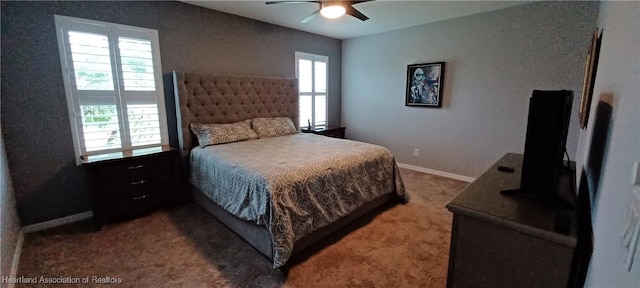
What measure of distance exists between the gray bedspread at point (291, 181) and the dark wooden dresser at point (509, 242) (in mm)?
1141

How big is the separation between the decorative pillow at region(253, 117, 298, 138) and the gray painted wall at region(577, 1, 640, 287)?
3359 mm

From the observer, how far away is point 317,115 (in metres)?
5.18

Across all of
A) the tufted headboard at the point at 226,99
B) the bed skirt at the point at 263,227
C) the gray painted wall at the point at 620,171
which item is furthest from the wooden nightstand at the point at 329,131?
the gray painted wall at the point at 620,171

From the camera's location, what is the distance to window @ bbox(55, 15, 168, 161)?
2645 millimetres

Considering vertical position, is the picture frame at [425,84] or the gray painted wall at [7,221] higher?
the picture frame at [425,84]

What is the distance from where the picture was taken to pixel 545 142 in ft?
4.10

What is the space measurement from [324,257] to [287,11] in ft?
9.82

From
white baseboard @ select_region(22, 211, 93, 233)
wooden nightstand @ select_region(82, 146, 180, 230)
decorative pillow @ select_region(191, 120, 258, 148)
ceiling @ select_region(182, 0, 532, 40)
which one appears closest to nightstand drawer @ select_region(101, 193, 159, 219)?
wooden nightstand @ select_region(82, 146, 180, 230)

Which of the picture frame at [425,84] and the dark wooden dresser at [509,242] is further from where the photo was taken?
the picture frame at [425,84]

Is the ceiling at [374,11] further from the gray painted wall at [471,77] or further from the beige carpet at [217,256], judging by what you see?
the beige carpet at [217,256]

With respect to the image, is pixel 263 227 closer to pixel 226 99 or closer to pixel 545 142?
pixel 545 142

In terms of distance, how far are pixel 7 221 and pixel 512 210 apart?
335 centimetres

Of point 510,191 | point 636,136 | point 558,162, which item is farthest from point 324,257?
point 636,136

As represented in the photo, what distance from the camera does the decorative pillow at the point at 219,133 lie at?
3242mm
